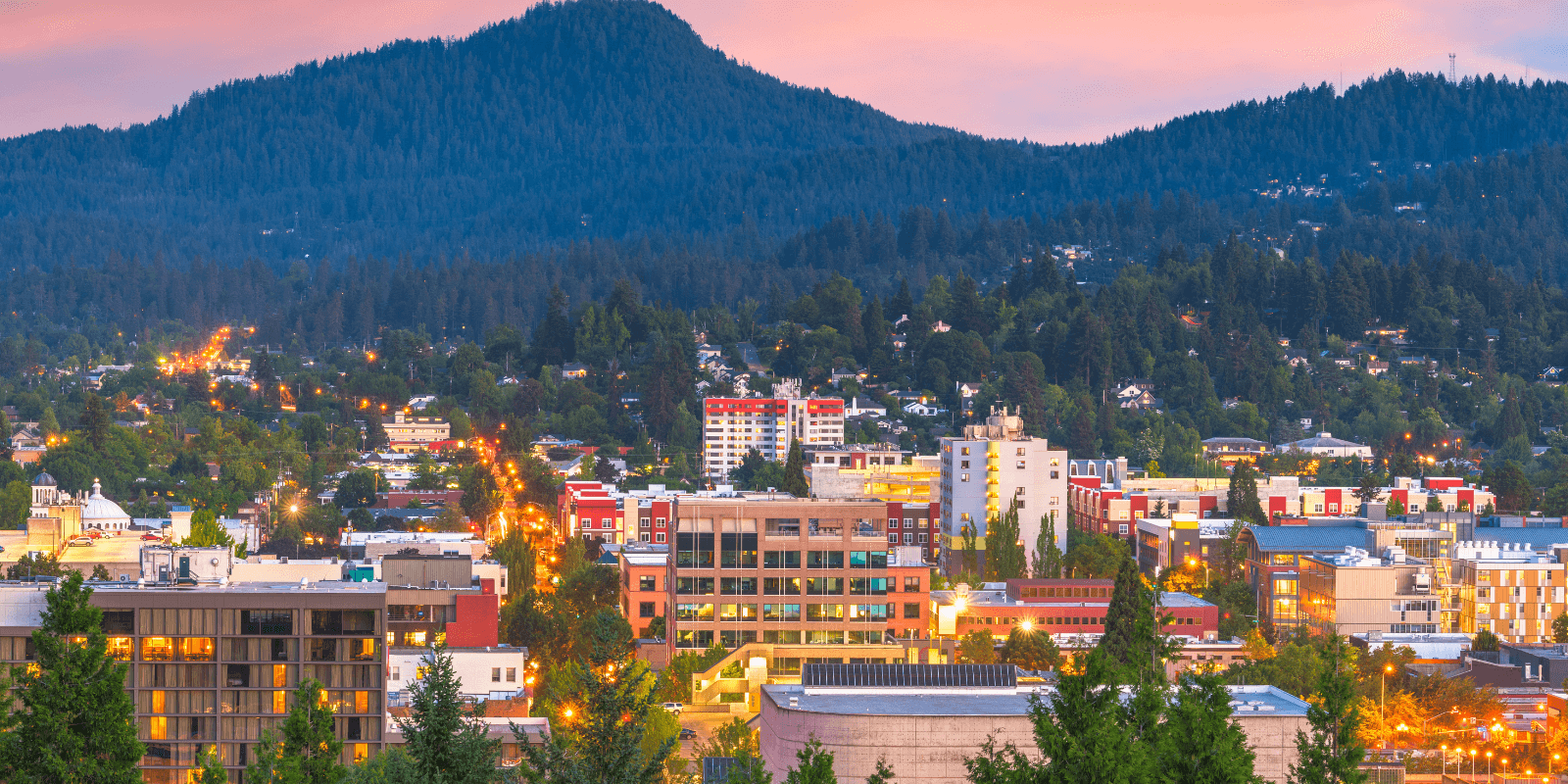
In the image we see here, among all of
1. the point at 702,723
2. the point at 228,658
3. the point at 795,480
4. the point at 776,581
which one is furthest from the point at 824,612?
the point at 795,480

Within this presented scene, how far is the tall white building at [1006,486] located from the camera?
9544cm

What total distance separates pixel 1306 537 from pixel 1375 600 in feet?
33.9

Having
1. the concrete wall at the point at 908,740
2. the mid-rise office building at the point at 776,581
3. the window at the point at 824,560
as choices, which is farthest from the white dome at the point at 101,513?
the concrete wall at the point at 908,740

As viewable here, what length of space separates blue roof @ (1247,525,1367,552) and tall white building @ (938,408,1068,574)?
1105cm

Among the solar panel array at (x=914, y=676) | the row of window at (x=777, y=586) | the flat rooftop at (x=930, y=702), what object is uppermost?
the row of window at (x=777, y=586)

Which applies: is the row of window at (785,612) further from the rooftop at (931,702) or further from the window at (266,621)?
the window at (266,621)

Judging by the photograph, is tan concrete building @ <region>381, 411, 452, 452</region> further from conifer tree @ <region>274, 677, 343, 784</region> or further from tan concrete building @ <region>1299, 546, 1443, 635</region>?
conifer tree @ <region>274, 677, 343, 784</region>

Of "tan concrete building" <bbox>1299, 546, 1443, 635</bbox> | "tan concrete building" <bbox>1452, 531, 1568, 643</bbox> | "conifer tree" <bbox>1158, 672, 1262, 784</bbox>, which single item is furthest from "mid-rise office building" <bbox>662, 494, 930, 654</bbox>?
"conifer tree" <bbox>1158, 672, 1262, 784</bbox>

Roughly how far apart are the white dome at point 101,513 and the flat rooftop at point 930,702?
62.0 metres

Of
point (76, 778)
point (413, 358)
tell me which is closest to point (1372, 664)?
point (76, 778)

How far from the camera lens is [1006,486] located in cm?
9556

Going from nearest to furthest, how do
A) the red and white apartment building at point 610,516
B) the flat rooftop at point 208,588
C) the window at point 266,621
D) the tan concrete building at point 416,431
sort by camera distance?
1. the window at point 266,621
2. the flat rooftop at point 208,588
3. the red and white apartment building at point 610,516
4. the tan concrete building at point 416,431

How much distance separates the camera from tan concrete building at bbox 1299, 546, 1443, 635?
7569cm

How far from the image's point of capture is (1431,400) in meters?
149
